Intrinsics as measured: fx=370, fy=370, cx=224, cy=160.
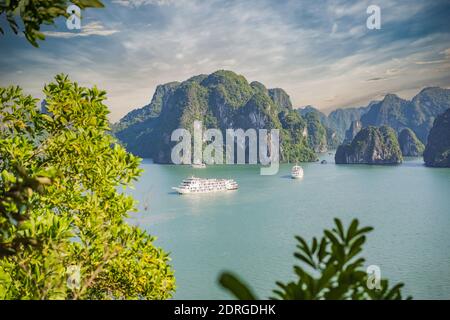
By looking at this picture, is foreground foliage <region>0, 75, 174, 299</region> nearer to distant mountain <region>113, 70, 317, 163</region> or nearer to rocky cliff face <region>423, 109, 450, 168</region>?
rocky cliff face <region>423, 109, 450, 168</region>

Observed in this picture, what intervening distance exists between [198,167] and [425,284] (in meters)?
59.6

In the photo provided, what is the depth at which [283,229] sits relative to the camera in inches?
884

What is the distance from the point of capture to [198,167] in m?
72.0

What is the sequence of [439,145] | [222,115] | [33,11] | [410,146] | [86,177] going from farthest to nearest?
1. [222,115]
2. [410,146]
3. [439,145]
4. [86,177]
5. [33,11]

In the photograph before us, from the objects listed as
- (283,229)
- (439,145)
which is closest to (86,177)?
(283,229)

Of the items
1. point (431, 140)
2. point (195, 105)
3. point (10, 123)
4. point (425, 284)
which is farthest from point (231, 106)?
point (10, 123)

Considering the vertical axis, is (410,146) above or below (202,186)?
above

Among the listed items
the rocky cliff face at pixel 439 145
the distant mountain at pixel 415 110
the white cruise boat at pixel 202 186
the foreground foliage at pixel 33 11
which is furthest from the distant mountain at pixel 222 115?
the foreground foliage at pixel 33 11

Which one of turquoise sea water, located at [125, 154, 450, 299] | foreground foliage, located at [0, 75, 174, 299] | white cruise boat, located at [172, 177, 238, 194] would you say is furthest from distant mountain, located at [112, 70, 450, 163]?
foreground foliage, located at [0, 75, 174, 299]

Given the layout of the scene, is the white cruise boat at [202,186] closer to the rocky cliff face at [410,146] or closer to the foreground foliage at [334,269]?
the foreground foliage at [334,269]

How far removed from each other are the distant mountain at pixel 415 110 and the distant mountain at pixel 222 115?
2449 inches

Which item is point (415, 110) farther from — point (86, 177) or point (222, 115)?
point (86, 177)

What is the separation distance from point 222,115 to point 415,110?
299ft
